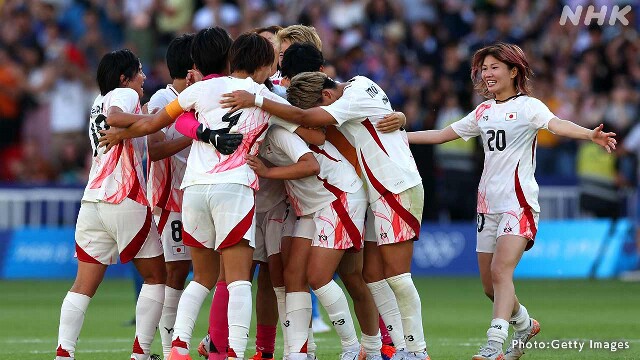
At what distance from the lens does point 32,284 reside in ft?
60.1

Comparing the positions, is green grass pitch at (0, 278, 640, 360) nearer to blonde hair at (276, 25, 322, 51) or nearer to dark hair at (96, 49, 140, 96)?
dark hair at (96, 49, 140, 96)

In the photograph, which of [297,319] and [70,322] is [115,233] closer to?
[70,322]

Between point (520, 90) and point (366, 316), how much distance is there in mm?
2088

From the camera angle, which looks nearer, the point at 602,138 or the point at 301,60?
the point at 602,138

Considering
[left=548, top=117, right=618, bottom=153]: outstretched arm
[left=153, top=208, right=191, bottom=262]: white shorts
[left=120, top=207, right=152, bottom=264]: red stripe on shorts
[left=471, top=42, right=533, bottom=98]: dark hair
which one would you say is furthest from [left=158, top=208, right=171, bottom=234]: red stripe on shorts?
[left=548, top=117, right=618, bottom=153]: outstretched arm

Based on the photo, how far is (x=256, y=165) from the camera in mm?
8531

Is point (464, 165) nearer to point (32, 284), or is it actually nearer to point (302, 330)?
point (32, 284)

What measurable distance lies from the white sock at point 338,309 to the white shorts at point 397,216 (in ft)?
1.59

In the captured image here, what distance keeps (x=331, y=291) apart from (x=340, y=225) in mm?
480

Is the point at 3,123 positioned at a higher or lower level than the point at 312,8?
lower

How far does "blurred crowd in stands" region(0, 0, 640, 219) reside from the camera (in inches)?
786

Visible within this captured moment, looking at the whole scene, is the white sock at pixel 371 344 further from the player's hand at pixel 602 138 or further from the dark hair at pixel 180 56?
the dark hair at pixel 180 56

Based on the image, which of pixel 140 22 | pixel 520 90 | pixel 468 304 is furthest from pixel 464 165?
pixel 520 90

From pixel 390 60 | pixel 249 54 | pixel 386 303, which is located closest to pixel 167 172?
pixel 249 54
